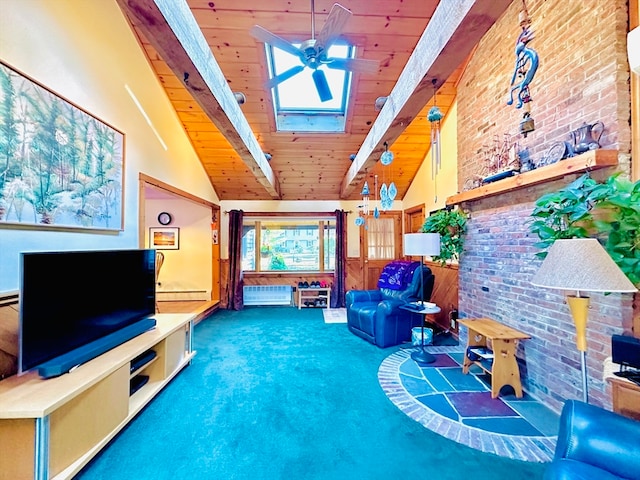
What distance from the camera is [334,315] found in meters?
5.31

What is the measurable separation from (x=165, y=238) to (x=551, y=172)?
6.40 m

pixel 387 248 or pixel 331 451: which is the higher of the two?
pixel 387 248

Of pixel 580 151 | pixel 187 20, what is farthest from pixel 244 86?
pixel 580 151

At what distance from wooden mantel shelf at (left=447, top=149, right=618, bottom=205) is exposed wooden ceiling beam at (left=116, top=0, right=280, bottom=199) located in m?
2.65

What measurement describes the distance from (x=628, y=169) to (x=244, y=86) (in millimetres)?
3748

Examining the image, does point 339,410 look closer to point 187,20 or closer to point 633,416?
point 633,416

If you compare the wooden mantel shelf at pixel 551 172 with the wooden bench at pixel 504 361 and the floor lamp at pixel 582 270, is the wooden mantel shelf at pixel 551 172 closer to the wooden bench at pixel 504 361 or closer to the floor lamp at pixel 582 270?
the floor lamp at pixel 582 270

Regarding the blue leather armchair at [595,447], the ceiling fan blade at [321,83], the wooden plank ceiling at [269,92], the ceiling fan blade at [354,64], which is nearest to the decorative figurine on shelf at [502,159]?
the wooden plank ceiling at [269,92]

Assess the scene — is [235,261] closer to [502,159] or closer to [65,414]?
[65,414]

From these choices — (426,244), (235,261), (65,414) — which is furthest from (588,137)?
(235,261)

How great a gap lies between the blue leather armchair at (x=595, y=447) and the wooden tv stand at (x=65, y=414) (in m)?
2.35

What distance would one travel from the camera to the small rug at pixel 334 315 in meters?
4.95

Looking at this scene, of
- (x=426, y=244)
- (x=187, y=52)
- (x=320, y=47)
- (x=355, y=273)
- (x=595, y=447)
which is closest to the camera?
(x=595, y=447)

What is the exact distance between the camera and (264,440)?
1.96 metres
